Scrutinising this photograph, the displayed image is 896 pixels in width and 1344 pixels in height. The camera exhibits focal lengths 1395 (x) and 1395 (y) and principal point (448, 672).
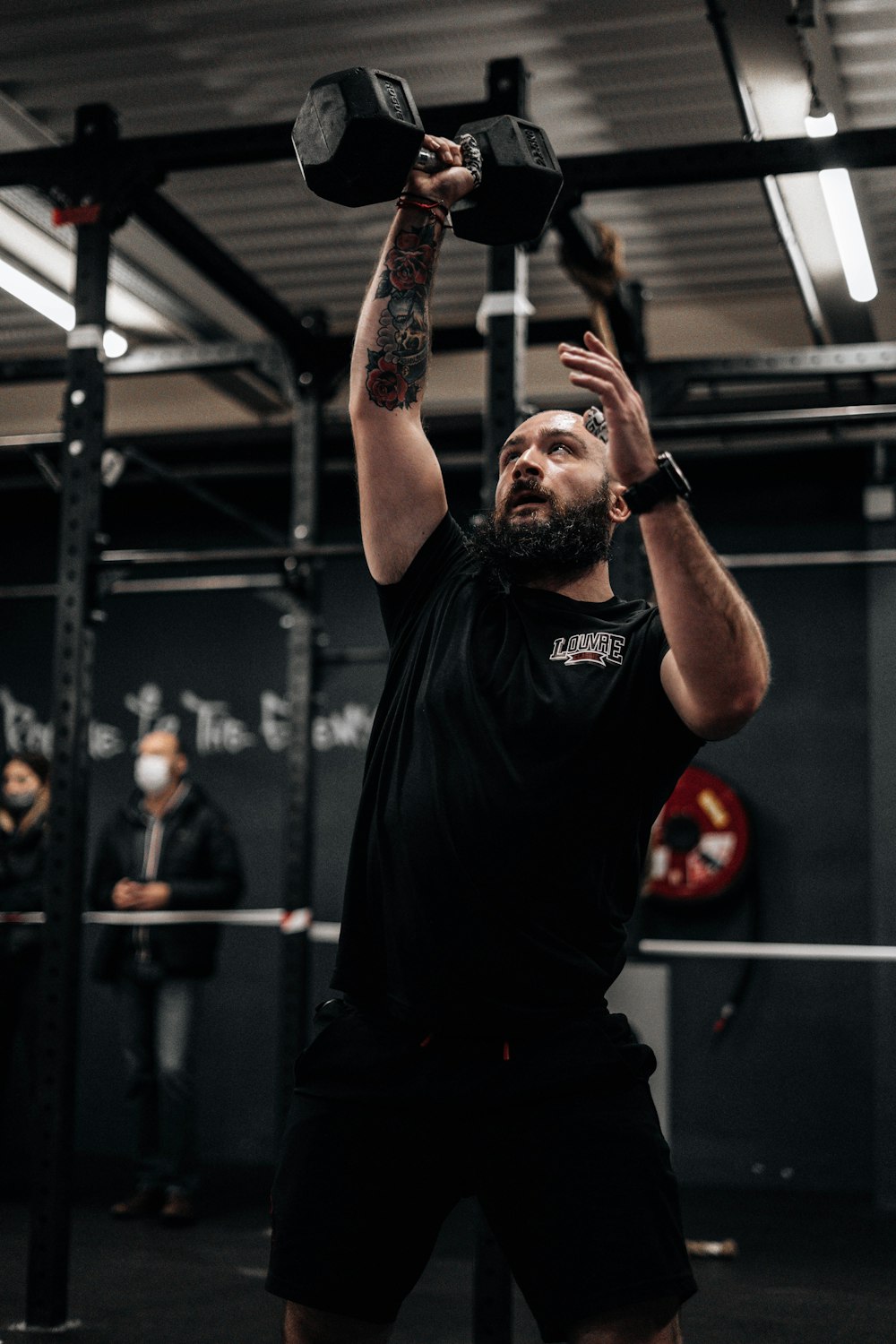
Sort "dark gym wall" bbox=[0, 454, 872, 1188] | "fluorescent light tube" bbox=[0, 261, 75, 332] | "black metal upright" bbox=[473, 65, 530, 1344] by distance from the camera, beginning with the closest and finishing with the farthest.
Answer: "black metal upright" bbox=[473, 65, 530, 1344] → "fluorescent light tube" bbox=[0, 261, 75, 332] → "dark gym wall" bbox=[0, 454, 872, 1188]

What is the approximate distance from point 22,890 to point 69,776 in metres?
1.99

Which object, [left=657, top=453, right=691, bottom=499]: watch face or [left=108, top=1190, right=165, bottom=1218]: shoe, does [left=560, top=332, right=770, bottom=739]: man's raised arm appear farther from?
[left=108, top=1190, right=165, bottom=1218]: shoe

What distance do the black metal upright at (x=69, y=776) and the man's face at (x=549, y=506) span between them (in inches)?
71.4

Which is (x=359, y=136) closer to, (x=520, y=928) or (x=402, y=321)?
(x=402, y=321)

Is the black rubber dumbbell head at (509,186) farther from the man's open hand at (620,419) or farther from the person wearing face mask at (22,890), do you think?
the person wearing face mask at (22,890)

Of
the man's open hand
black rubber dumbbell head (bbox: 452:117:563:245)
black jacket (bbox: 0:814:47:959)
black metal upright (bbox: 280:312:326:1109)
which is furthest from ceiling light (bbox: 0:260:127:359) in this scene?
the man's open hand

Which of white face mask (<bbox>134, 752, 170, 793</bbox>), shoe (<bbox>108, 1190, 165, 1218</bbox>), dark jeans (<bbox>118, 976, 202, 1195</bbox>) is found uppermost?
white face mask (<bbox>134, 752, 170, 793</bbox>)

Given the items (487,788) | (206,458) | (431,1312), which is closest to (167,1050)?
(431,1312)

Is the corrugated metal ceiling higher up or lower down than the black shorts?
higher up

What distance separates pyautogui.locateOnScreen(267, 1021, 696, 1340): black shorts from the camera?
4.79 ft

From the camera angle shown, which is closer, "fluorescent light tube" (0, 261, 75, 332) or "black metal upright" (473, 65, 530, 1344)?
"black metal upright" (473, 65, 530, 1344)

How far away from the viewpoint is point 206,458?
6.14 meters

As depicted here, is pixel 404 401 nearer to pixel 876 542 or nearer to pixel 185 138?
pixel 185 138

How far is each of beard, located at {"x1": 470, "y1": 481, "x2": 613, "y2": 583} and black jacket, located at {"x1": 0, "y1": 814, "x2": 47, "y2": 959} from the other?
3.69 metres
